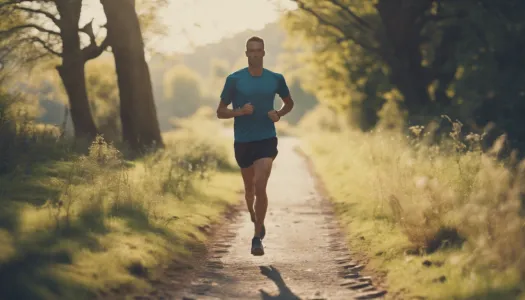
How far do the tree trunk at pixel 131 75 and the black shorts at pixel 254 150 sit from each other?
353 inches

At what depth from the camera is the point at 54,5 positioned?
20.7m

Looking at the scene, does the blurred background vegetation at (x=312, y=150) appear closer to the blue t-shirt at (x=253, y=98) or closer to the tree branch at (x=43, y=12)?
the tree branch at (x=43, y=12)

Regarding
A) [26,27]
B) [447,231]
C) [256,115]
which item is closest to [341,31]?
[26,27]

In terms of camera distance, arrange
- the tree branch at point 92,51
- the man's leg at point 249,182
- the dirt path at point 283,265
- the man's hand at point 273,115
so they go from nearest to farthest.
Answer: the dirt path at point 283,265 → the man's hand at point 273,115 → the man's leg at point 249,182 → the tree branch at point 92,51

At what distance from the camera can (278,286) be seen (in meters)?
6.74

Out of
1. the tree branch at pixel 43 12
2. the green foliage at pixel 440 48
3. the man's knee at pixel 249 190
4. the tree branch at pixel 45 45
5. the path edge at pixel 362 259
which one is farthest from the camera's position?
the tree branch at pixel 45 45

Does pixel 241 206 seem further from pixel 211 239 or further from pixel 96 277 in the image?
pixel 96 277

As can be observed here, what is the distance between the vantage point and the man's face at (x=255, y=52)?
7941 mm

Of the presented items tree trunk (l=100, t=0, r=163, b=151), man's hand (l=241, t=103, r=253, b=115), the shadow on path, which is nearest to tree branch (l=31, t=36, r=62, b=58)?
tree trunk (l=100, t=0, r=163, b=151)

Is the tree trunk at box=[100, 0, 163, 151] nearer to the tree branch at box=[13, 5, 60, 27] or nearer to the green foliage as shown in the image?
the tree branch at box=[13, 5, 60, 27]

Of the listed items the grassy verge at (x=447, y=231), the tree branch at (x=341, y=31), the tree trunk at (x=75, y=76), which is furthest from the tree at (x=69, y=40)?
the grassy verge at (x=447, y=231)

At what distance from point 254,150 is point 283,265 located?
1428mm

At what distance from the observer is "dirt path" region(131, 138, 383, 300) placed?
21.4 ft

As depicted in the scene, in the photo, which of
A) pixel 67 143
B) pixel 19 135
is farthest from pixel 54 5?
pixel 19 135
